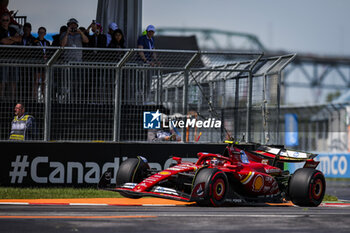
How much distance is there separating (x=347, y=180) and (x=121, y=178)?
41.7 ft

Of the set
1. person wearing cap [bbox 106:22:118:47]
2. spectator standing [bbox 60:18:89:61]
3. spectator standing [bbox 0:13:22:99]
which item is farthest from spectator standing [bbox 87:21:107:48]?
spectator standing [bbox 0:13:22:99]

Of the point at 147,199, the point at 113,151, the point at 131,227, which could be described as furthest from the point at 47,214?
the point at 113,151

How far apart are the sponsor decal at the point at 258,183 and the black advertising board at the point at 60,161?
372 centimetres

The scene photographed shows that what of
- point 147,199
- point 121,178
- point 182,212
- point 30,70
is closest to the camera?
point 182,212

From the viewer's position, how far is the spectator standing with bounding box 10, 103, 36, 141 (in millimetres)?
Answer: 13430

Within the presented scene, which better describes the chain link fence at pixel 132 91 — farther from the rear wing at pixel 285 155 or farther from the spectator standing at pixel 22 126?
the rear wing at pixel 285 155

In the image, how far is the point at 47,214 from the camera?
8000 millimetres

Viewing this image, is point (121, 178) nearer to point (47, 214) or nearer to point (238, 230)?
point (47, 214)

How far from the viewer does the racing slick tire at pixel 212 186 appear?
9.57 m

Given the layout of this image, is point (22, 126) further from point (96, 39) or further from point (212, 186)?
point (212, 186)

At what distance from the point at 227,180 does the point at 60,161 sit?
4916 millimetres

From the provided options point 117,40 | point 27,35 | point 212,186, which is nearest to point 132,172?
point 212,186

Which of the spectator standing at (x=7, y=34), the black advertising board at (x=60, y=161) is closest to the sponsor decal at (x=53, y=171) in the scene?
the black advertising board at (x=60, y=161)

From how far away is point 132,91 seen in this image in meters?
13.8
